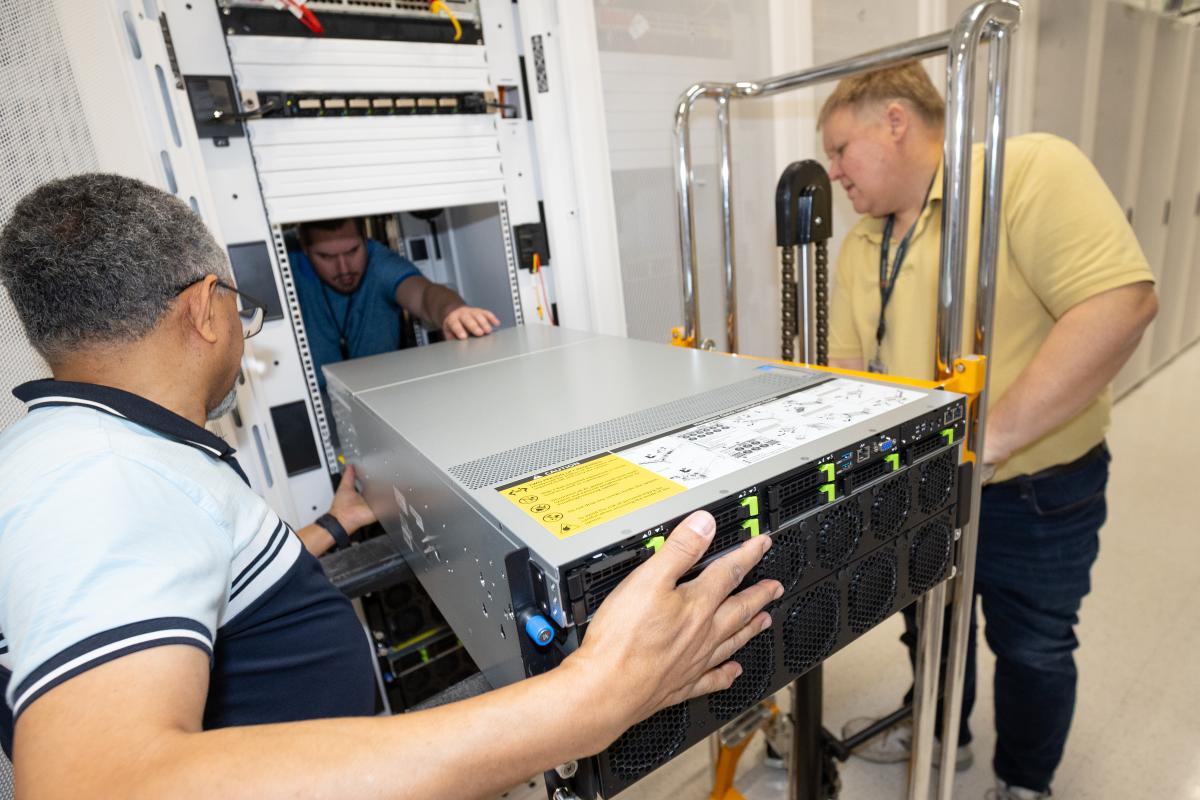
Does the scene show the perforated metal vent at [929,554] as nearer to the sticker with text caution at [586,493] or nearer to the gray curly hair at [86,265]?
the sticker with text caution at [586,493]

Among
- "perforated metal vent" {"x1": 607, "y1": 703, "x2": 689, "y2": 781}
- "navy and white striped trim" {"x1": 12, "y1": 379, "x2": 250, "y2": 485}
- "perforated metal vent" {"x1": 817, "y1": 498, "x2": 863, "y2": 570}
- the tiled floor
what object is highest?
"navy and white striped trim" {"x1": 12, "y1": 379, "x2": 250, "y2": 485}

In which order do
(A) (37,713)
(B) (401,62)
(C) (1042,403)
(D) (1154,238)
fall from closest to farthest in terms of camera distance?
(A) (37,713), (C) (1042,403), (B) (401,62), (D) (1154,238)

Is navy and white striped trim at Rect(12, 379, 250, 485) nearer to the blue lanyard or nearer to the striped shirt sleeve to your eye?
the striped shirt sleeve

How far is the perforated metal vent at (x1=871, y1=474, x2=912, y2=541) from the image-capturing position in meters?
0.74

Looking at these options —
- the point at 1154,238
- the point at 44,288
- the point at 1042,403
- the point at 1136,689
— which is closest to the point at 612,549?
the point at 44,288

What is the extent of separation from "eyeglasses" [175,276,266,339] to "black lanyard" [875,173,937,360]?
3.94 ft

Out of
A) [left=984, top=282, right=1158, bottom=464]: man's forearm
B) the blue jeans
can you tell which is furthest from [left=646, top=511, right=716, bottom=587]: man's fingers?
the blue jeans

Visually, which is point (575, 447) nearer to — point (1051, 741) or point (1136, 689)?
point (1051, 741)

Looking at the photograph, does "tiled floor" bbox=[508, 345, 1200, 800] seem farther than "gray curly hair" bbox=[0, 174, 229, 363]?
Yes

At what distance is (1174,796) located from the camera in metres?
1.50

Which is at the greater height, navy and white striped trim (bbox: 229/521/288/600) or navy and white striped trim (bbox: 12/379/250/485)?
navy and white striped trim (bbox: 12/379/250/485)

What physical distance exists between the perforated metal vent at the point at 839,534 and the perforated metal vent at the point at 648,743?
0.75 ft

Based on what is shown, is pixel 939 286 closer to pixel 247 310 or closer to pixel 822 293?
pixel 822 293

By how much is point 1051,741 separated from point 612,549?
147cm
